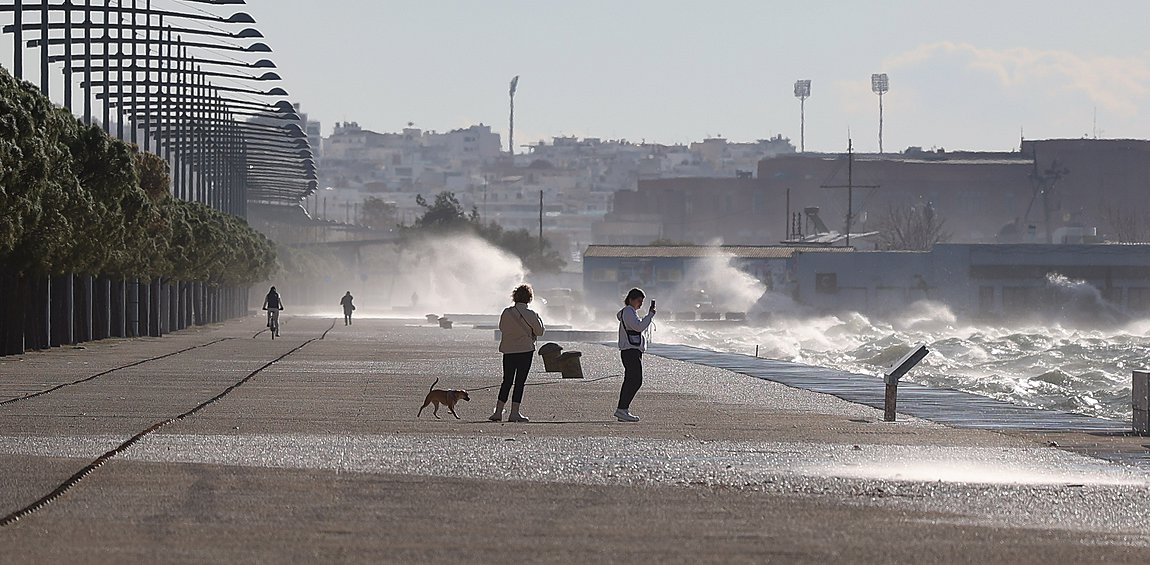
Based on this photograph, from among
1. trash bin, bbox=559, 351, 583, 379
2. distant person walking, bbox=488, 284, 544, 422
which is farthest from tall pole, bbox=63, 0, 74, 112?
distant person walking, bbox=488, 284, 544, 422

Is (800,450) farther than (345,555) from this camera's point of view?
Yes

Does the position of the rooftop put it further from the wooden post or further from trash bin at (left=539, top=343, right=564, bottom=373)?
the wooden post

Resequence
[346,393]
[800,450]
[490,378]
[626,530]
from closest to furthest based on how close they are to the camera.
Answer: [626,530], [800,450], [346,393], [490,378]

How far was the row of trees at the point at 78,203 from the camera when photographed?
40438mm

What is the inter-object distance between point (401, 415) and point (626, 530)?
38.0ft

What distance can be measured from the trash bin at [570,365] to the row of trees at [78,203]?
1171 cm

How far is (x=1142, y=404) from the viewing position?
71.7 ft

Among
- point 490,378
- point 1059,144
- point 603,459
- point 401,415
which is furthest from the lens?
point 1059,144

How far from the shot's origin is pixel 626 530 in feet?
40.4

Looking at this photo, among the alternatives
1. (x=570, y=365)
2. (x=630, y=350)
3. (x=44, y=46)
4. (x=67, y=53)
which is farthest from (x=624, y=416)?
(x=67, y=53)

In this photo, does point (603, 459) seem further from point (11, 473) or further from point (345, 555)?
point (345, 555)

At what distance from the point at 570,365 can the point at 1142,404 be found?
1374cm

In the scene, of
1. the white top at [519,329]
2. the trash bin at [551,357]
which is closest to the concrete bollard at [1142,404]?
the white top at [519,329]

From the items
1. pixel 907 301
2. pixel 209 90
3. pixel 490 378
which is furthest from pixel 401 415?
pixel 907 301
